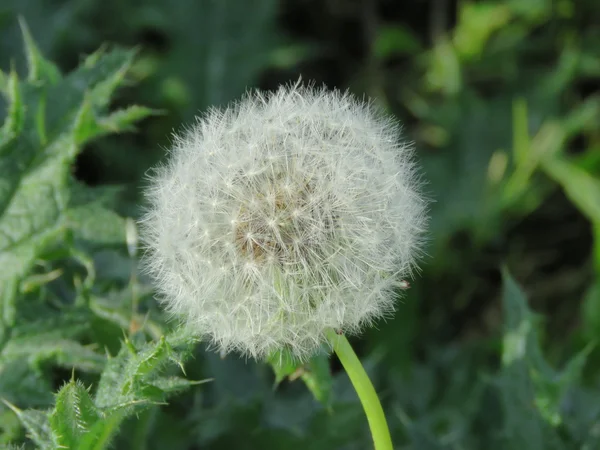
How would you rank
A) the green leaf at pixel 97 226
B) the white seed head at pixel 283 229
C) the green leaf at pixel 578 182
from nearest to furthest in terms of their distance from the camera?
the white seed head at pixel 283 229 → the green leaf at pixel 97 226 → the green leaf at pixel 578 182

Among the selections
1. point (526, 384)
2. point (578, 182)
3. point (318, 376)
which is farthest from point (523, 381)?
point (578, 182)

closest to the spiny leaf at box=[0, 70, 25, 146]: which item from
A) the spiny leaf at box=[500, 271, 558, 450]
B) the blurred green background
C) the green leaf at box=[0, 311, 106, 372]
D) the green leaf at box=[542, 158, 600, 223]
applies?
the green leaf at box=[0, 311, 106, 372]

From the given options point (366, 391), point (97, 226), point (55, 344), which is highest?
point (97, 226)

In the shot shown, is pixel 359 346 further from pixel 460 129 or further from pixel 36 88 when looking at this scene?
pixel 36 88

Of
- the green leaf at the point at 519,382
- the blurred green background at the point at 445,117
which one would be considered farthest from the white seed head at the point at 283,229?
the blurred green background at the point at 445,117

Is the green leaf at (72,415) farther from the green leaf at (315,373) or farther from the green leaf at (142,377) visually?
the green leaf at (315,373)

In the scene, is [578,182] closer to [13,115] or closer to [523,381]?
[523,381]

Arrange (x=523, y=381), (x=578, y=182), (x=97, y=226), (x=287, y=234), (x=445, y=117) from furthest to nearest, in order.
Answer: (x=445, y=117) → (x=578, y=182) → (x=523, y=381) → (x=97, y=226) → (x=287, y=234)

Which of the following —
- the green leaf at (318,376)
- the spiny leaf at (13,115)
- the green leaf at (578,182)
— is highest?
the green leaf at (578,182)
